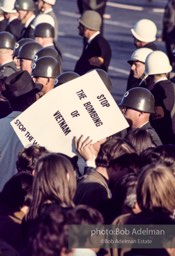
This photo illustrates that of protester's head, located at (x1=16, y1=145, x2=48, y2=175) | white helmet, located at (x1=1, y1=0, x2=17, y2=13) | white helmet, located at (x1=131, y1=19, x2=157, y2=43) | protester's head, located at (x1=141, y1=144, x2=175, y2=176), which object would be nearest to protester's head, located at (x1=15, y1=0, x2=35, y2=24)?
white helmet, located at (x1=1, y1=0, x2=17, y2=13)

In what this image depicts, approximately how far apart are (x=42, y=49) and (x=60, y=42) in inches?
489

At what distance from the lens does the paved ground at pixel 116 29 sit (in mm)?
24328

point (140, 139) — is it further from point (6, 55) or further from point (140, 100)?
point (6, 55)

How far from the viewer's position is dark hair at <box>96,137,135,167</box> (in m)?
10.0

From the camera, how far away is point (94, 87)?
35.7 feet

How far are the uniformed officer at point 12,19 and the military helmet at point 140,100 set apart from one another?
6.90 metres

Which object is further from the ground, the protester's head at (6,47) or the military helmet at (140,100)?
the military helmet at (140,100)

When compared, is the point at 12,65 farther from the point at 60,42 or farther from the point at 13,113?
the point at 60,42

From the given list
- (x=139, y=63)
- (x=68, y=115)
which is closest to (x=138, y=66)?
(x=139, y=63)

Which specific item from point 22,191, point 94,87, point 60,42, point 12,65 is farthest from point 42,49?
point 60,42

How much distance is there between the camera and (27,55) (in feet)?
50.4

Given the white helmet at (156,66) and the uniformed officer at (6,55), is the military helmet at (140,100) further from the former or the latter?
the uniformed officer at (6,55)

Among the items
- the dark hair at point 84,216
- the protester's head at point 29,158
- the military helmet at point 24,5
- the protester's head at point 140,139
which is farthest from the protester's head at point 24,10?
the dark hair at point 84,216

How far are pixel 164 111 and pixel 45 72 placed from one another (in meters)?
1.37
